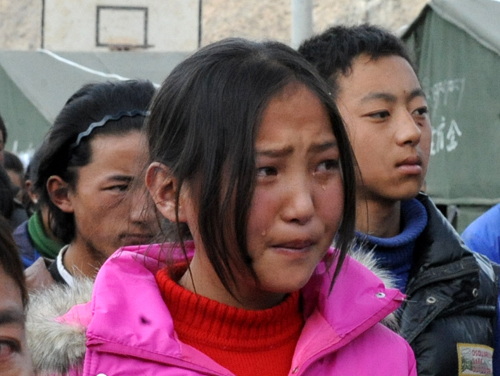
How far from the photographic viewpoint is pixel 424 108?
9.15ft

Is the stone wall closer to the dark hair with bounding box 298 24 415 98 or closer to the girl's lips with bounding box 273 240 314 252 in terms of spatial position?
the dark hair with bounding box 298 24 415 98

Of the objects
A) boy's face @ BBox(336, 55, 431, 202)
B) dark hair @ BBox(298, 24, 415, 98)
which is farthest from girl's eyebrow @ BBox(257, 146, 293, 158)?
dark hair @ BBox(298, 24, 415, 98)

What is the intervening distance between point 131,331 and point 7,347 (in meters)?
0.36

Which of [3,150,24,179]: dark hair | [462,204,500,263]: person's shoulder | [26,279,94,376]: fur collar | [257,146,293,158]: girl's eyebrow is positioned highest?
[257,146,293,158]: girl's eyebrow

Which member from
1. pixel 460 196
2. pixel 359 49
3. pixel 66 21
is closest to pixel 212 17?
pixel 66 21

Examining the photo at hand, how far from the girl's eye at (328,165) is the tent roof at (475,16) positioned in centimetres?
465

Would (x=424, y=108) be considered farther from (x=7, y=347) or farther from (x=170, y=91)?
(x=7, y=347)

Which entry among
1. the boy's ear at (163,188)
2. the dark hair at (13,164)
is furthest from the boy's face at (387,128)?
the dark hair at (13,164)

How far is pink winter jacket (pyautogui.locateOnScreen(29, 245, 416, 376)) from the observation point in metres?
1.80

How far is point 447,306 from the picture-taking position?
2.49m

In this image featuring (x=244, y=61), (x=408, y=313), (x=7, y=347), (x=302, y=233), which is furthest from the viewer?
(x=408, y=313)

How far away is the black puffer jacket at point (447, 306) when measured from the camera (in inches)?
96.0

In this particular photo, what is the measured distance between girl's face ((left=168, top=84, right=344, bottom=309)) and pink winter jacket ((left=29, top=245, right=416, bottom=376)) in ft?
0.54

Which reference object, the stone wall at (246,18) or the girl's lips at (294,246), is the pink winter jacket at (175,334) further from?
the stone wall at (246,18)
